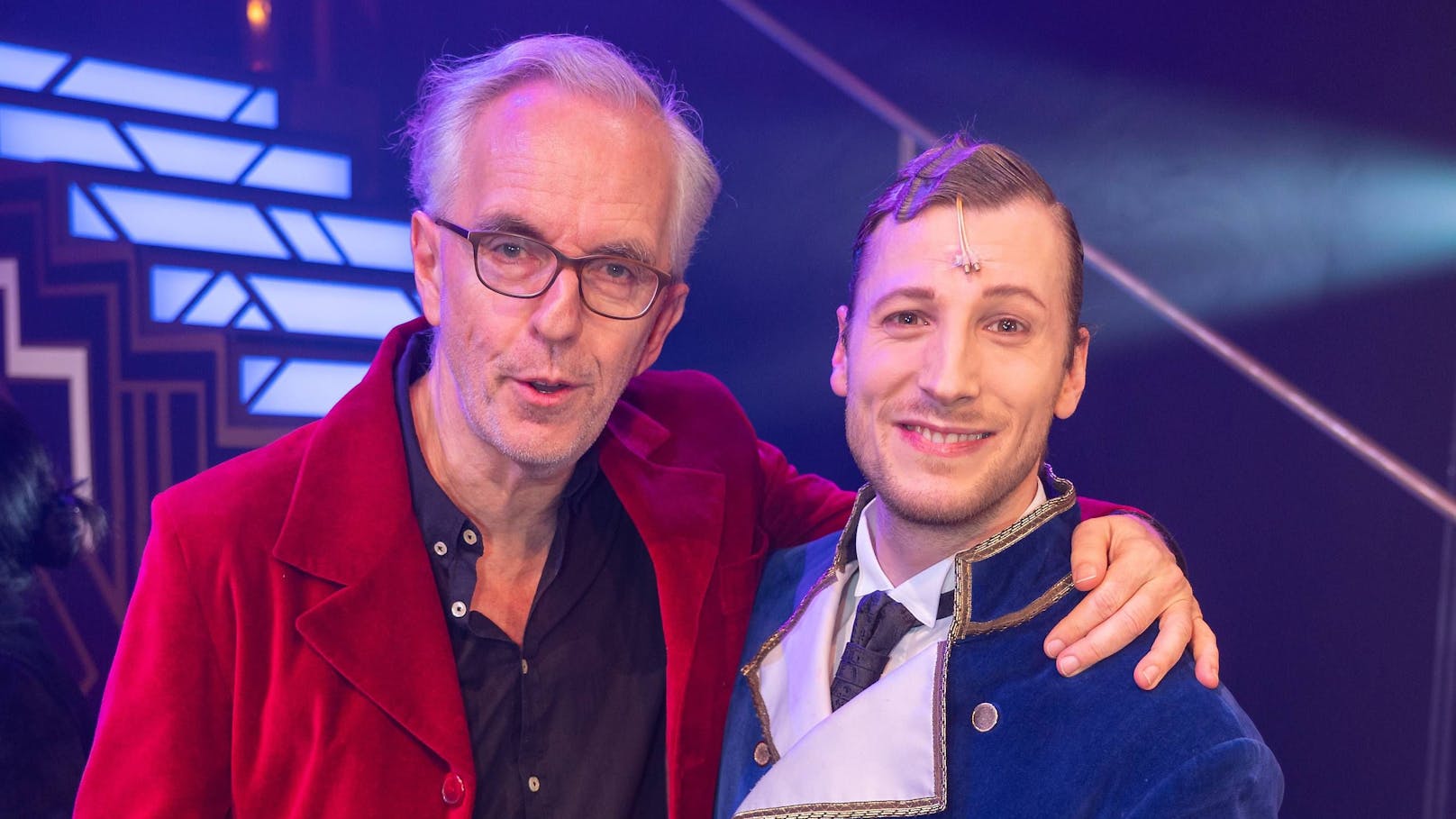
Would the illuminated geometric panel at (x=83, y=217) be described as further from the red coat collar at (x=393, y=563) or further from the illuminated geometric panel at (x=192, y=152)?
the red coat collar at (x=393, y=563)

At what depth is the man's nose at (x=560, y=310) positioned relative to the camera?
5.19 ft

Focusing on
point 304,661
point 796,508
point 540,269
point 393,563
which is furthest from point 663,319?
point 304,661

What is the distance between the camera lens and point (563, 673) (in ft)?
5.51

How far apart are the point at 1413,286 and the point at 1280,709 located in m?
0.97

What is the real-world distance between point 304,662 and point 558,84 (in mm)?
979

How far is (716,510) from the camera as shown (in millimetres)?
1884

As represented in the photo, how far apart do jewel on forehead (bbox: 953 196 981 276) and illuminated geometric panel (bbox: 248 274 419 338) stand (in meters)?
1.67

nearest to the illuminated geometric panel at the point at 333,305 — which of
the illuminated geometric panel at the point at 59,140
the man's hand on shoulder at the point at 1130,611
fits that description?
the illuminated geometric panel at the point at 59,140

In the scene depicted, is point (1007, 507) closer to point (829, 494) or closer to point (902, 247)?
point (902, 247)

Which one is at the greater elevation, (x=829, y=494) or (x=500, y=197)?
(x=500, y=197)

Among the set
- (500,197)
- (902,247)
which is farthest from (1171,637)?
(500,197)

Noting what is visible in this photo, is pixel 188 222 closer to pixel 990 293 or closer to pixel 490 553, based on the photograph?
pixel 490 553

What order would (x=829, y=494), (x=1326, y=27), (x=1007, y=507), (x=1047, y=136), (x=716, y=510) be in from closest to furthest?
(x=1007, y=507), (x=716, y=510), (x=829, y=494), (x=1326, y=27), (x=1047, y=136)

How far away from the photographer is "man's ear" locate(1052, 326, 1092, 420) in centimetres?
→ 159
